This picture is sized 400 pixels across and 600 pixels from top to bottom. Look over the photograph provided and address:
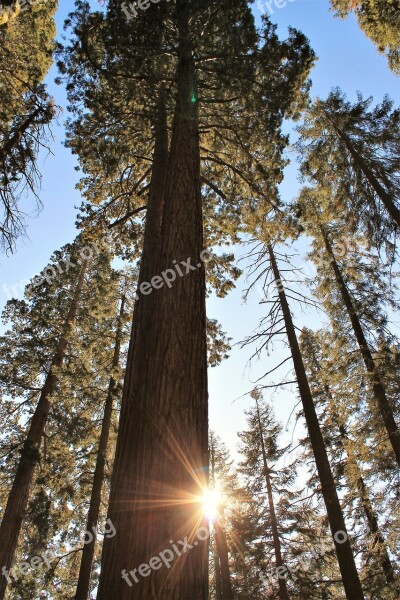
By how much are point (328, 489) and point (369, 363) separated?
4.54 meters

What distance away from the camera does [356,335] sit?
1195cm

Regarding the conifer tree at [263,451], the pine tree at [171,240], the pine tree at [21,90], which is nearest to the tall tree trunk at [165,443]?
the pine tree at [171,240]

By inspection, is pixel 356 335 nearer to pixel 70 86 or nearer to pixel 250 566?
pixel 70 86

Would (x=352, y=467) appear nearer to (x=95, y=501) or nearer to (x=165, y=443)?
(x=95, y=501)

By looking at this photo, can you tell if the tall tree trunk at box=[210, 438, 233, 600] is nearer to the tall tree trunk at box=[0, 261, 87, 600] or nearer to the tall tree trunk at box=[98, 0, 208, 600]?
the tall tree trunk at box=[0, 261, 87, 600]

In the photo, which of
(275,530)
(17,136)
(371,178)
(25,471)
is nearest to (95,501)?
(25,471)

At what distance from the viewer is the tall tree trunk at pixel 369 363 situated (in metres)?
9.47

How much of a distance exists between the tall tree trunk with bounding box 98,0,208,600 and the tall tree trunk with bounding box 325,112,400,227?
26.0ft

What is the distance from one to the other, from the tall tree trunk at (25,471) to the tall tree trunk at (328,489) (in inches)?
297

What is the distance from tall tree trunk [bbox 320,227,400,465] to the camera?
31.1 ft

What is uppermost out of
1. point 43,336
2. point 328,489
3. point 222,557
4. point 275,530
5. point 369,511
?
point 43,336

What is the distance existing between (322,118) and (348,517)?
14.9 metres

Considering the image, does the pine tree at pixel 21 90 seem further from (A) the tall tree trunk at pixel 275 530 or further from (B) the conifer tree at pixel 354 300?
(A) the tall tree trunk at pixel 275 530

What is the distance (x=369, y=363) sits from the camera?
11125 mm
